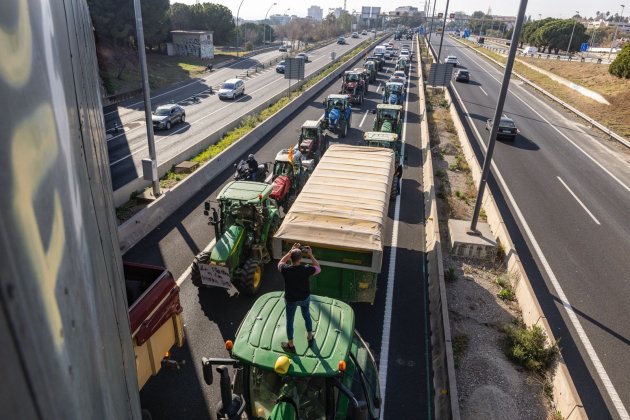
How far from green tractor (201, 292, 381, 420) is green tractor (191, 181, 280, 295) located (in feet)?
13.0

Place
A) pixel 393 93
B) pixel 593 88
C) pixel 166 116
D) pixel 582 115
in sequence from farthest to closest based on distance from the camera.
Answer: pixel 593 88 < pixel 582 115 < pixel 393 93 < pixel 166 116

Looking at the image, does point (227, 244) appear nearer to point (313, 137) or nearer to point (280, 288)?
point (280, 288)

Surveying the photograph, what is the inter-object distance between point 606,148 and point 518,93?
19657mm

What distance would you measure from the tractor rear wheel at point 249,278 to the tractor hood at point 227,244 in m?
0.53

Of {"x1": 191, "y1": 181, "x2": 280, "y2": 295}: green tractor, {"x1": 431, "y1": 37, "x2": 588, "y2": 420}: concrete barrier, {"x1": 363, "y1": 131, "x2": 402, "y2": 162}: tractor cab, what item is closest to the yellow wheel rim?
{"x1": 191, "y1": 181, "x2": 280, "y2": 295}: green tractor

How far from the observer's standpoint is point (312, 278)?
988 cm

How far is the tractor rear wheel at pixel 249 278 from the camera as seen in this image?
1030cm

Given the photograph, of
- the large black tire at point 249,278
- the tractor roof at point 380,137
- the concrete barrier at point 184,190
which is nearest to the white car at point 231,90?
the concrete barrier at point 184,190

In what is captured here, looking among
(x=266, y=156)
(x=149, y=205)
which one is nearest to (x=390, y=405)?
(x=149, y=205)

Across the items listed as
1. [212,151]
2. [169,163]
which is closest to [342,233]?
[169,163]

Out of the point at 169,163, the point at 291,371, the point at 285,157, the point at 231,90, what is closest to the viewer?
the point at 291,371

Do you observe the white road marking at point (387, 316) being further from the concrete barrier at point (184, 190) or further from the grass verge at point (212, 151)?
the grass verge at point (212, 151)

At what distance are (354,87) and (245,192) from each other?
2577cm

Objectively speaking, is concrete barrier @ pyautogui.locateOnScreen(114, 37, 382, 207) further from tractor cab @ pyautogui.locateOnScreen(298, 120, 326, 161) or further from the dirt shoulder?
the dirt shoulder
